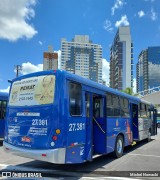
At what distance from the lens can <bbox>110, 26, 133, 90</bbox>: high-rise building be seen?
143m

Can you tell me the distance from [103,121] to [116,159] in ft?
6.51

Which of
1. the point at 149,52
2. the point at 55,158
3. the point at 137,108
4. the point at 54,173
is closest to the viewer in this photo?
the point at 55,158

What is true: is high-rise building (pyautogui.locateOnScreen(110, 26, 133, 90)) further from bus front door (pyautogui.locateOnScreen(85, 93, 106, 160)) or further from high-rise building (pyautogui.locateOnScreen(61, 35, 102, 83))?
bus front door (pyautogui.locateOnScreen(85, 93, 106, 160))

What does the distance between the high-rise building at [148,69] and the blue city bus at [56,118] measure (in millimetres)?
139829

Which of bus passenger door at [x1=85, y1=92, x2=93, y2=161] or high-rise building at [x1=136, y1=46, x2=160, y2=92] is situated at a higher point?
high-rise building at [x1=136, y1=46, x2=160, y2=92]

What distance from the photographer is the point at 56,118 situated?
740cm

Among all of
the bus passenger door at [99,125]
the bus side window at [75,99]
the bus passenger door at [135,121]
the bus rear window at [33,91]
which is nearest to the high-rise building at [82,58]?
the bus passenger door at [135,121]

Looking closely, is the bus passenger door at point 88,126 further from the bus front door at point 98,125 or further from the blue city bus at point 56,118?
the bus front door at point 98,125

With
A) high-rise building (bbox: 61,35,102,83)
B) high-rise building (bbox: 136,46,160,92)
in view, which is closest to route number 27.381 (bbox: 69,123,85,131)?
high-rise building (bbox: 61,35,102,83)

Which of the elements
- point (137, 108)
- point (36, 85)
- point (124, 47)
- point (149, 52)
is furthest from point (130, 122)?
point (149, 52)

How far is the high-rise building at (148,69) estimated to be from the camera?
6004 inches

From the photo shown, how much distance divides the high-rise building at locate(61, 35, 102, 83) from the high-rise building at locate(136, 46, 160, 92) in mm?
33317

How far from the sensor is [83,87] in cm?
848

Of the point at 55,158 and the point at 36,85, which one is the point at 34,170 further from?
the point at 36,85
